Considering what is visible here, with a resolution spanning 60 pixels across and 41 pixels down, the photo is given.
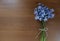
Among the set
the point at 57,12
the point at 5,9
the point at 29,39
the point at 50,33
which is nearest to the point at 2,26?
the point at 5,9

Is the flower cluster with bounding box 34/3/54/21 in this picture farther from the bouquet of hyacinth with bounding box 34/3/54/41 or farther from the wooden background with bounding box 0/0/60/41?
the wooden background with bounding box 0/0/60/41

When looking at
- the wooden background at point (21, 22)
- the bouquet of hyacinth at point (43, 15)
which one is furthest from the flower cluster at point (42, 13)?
the wooden background at point (21, 22)

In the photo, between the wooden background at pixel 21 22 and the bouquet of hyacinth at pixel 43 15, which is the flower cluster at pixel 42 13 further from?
the wooden background at pixel 21 22

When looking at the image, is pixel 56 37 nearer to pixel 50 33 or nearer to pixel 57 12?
pixel 50 33

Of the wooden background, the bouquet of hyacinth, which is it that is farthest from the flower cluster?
the wooden background

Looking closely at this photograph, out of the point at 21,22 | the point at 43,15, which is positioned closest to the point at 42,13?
the point at 43,15

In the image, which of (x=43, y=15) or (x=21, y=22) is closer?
(x=43, y=15)

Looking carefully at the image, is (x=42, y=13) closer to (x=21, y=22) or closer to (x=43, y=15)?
(x=43, y=15)

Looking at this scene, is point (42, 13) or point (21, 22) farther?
point (21, 22)
